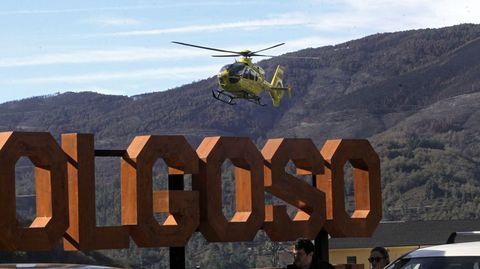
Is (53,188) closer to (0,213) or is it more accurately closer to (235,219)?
(0,213)

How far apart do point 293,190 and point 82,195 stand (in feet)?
16.2

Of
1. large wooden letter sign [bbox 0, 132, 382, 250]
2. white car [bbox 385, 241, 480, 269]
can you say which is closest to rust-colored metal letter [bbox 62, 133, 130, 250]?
large wooden letter sign [bbox 0, 132, 382, 250]

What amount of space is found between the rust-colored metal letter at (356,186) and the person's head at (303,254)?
486 inches

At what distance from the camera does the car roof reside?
11.3 meters

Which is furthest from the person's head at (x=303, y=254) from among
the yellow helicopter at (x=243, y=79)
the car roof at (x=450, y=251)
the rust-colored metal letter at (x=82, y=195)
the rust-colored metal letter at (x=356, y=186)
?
the yellow helicopter at (x=243, y=79)

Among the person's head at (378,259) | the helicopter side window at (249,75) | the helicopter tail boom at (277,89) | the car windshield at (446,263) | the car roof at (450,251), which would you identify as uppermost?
the helicopter side window at (249,75)

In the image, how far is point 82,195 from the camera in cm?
2022

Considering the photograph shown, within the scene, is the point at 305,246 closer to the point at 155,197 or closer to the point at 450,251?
the point at 450,251

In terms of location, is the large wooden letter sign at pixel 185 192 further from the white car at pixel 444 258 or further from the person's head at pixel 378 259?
the white car at pixel 444 258

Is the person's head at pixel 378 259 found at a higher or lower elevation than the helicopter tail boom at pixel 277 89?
lower

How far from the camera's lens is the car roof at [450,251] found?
37.2 feet

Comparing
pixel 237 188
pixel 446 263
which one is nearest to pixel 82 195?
pixel 237 188

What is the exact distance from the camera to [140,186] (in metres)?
20.9

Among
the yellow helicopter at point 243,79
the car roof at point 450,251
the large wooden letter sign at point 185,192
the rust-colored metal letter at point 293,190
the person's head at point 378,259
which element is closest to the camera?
the car roof at point 450,251
